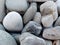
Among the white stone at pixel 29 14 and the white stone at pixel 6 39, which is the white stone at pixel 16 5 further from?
the white stone at pixel 6 39

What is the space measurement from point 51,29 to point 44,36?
5 cm

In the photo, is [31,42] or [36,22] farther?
[36,22]

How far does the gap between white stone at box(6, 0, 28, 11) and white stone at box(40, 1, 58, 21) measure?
0.31 ft

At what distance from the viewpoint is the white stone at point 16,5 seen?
788 millimetres

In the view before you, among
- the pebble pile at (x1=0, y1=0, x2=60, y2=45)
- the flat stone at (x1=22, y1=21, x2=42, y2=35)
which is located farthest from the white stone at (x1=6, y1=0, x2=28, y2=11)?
the flat stone at (x1=22, y1=21, x2=42, y2=35)

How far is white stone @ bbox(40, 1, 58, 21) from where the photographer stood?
29.4 inches

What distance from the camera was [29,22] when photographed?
2.41 ft

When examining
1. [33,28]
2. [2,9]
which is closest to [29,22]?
[33,28]

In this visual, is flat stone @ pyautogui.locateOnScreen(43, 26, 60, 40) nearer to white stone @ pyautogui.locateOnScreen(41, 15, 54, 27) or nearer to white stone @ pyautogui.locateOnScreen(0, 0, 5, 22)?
white stone @ pyautogui.locateOnScreen(41, 15, 54, 27)

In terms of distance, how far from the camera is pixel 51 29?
0.71m

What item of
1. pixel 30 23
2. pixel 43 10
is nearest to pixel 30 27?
pixel 30 23

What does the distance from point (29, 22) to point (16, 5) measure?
125 mm

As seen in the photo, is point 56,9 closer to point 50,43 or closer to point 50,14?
point 50,14

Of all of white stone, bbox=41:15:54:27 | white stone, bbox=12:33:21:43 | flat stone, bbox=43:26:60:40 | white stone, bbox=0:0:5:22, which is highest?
white stone, bbox=0:0:5:22
